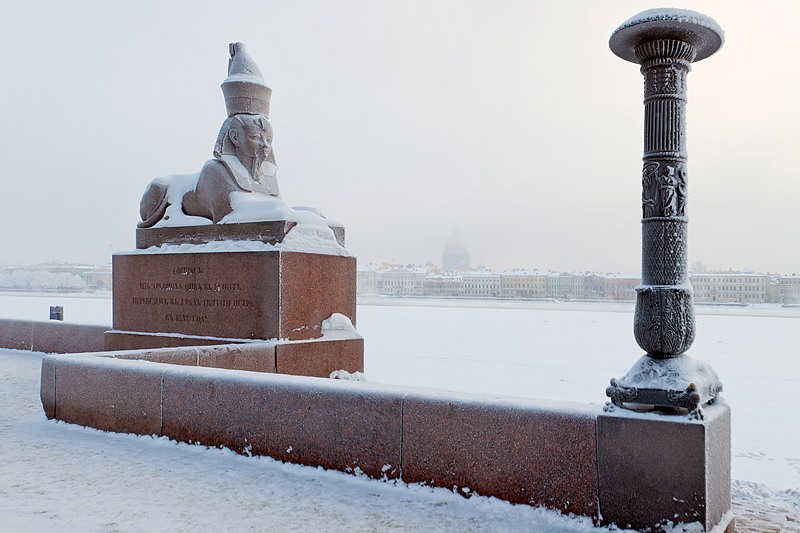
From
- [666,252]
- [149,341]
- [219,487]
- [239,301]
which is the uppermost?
[666,252]

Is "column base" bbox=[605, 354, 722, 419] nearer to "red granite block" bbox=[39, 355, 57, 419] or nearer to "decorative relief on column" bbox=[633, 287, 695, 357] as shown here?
"decorative relief on column" bbox=[633, 287, 695, 357]

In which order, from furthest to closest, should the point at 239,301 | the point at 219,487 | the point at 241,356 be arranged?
the point at 239,301
the point at 241,356
the point at 219,487

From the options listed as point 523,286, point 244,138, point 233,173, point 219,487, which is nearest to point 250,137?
point 244,138

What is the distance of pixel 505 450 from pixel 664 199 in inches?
64.6

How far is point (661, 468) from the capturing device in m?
3.40

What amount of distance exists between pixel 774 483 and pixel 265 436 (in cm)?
379

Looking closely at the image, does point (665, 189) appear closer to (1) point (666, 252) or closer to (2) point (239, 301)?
(1) point (666, 252)

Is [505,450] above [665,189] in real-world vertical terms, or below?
below

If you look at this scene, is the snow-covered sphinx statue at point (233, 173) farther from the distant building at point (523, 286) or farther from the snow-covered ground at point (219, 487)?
the distant building at point (523, 286)

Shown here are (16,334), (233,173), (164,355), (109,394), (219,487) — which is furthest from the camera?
(16,334)

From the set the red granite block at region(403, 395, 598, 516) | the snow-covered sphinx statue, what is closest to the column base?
the red granite block at region(403, 395, 598, 516)

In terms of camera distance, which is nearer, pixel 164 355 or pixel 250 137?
pixel 164 355

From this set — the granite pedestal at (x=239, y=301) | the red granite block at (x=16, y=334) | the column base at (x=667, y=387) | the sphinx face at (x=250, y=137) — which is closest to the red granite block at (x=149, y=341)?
the granite pedestal at (x=239, y=301)

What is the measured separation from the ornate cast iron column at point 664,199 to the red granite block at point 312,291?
15.8 ft
